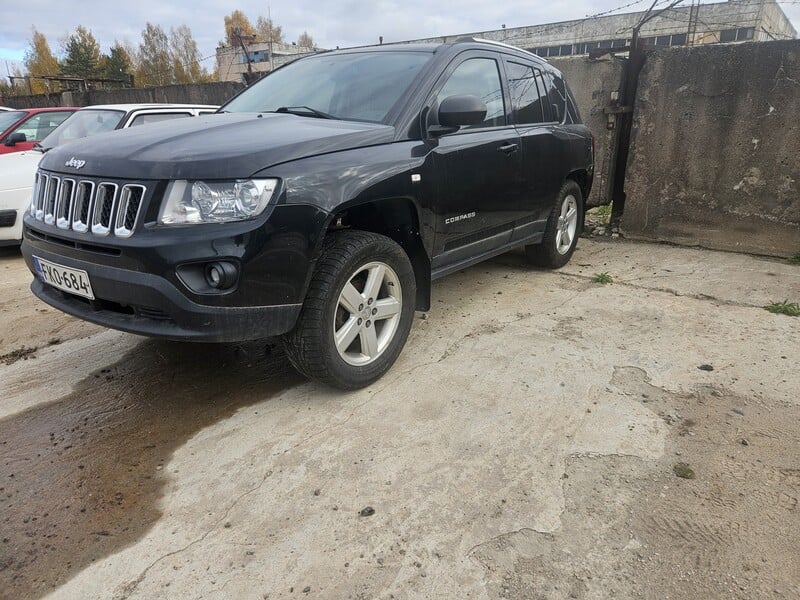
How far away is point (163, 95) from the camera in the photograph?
14469 millimetres

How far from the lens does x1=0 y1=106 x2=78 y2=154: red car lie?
639 cm

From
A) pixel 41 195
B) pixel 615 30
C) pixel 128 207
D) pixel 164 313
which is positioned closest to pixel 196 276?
pixel 164 313

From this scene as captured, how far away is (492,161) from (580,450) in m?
2.02

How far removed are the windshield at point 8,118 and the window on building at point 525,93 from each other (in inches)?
251

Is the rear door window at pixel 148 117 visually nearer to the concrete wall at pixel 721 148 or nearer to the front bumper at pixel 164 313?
the front bumper at pixel 164 313

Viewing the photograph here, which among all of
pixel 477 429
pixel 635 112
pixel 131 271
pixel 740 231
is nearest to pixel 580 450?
pixel 477 429

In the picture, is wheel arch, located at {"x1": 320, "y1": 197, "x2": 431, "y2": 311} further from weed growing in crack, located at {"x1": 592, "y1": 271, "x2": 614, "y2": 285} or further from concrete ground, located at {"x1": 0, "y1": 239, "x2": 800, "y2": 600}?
weed growing in crack, located at {"x1": 592, "y1": 271, "x2": 614, "y2": 285}

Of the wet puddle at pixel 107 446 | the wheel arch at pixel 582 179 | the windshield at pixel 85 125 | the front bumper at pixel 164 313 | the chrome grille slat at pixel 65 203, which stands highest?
the windshield at pixel 85 125

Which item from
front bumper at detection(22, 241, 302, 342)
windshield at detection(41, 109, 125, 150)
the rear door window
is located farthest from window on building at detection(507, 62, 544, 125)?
windshield at detection(41, 109, 125, 150)

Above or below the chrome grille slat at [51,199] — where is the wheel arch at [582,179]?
below

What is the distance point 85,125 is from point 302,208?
526cm

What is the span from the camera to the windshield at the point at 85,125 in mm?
6215

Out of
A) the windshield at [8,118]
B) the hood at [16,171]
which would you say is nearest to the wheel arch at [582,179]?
the hood at [16,171]

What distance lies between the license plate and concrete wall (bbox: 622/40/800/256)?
17.8 ft
